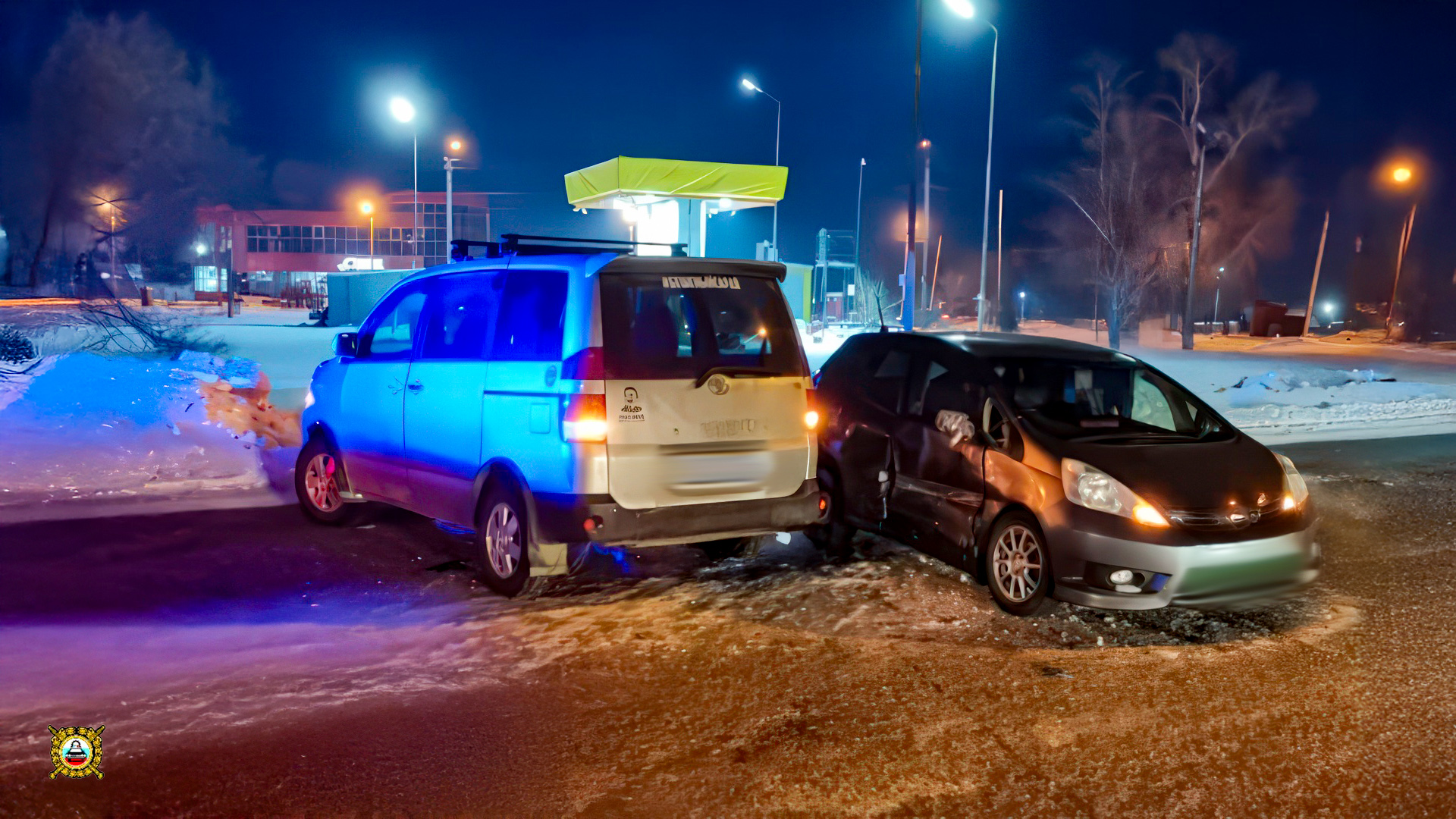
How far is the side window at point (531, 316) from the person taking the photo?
597 cm

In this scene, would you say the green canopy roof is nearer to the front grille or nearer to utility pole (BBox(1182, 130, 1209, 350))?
utility pole (BBox(1182, 130, 1209, 350))

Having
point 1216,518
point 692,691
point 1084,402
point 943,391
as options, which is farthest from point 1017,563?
point 692,691

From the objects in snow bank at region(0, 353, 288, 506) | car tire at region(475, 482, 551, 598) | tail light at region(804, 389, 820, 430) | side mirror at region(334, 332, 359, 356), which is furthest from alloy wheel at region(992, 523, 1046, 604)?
snow bank at region(0, 353, 288, 506)

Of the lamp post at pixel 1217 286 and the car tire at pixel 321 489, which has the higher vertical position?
the lamp post at pixel 1217 286

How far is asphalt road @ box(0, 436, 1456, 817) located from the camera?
3723mm

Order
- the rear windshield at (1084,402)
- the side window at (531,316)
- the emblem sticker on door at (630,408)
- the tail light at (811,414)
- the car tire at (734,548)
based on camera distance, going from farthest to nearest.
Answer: the car tire at (734,548)
the tail light at (811,414)
the rear windshield at (1084,402)
the side window at (531,316)
the emblem sticker on door at (630,408)

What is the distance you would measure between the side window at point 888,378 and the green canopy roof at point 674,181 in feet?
66.6

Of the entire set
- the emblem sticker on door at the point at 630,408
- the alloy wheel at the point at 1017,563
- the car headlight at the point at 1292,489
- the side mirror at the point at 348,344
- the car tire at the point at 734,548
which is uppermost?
the side mirror at the point at 348,344

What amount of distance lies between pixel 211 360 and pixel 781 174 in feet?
55.8

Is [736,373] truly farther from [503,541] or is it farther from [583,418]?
[503,541]

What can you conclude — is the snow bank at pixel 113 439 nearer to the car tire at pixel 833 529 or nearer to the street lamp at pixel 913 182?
the car tire at pixel 833 529

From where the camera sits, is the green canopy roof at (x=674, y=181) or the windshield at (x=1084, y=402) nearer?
the windshield at (x=1084, y=402)

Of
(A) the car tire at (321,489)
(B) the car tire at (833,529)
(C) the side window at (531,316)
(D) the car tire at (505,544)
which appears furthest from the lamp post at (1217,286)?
(D) the car tire at (505,544)

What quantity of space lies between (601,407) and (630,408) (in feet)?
0.56
